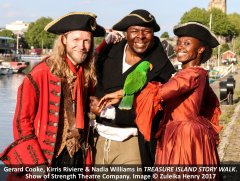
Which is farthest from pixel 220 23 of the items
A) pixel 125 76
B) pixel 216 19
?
pixel 125 76

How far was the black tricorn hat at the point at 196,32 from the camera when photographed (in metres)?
4.12

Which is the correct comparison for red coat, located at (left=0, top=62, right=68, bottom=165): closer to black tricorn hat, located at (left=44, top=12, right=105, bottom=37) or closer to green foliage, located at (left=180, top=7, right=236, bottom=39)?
black tricorn hat, located at (left=44, top=12, right=105, bottom=37)

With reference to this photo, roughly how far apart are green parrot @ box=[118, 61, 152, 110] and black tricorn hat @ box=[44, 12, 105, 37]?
47 cm

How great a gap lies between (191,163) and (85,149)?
83cm

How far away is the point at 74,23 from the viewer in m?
3.77

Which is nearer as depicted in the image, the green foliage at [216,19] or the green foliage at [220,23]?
the green foliage at [216,19]

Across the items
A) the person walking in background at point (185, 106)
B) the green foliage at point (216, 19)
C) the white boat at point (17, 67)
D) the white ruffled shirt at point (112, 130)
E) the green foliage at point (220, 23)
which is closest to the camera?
the person walking in background at point (185, 106)

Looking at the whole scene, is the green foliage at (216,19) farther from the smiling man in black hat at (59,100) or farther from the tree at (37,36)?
the smiling man in black hat at (59,100)

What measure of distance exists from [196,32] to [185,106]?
24.6 inches

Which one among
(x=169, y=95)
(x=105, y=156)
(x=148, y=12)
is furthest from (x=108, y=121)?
(x=148, y=12)

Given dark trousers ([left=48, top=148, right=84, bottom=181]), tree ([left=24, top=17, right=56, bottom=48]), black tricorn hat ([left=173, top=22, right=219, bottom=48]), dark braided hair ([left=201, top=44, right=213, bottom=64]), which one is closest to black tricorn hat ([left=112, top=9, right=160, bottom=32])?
black tricorn hat ([left=173, top=22, right=219, bottom=48])

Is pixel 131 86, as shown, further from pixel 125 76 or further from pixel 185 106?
pixel 185 106

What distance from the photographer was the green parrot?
3.95 meters

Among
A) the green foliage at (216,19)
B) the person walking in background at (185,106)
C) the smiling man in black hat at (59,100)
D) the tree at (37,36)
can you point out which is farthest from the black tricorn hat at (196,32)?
the tree at (37,36)
